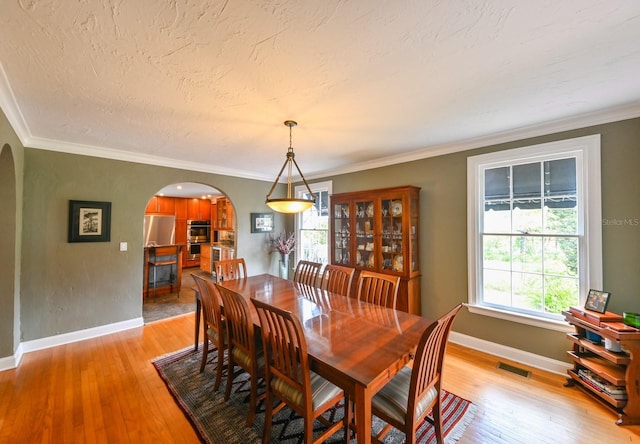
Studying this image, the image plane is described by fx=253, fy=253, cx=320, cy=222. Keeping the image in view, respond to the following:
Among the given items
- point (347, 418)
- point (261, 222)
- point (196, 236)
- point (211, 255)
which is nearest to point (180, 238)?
point (196, 236)

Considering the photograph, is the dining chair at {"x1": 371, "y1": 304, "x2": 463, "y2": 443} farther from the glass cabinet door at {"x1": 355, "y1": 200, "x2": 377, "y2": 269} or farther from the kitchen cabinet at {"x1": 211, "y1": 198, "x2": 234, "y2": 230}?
the kitchen cabinet at {"x1": 211, "y1": 198, "x2": 234, "y2": 230}

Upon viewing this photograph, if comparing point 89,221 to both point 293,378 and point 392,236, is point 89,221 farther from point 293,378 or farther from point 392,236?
point 392,236

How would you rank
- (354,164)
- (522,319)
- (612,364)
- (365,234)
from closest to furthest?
(612,364), (522,319), (365,234), (354,164)

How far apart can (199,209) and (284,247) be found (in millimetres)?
4793

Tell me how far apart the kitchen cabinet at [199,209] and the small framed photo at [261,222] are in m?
4.35

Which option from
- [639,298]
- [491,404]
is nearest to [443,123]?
[639,298]

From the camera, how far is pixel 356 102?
2.04 metres

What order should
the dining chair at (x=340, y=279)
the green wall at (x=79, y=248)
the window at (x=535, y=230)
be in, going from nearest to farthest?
the window at (x=535, y=230) → the dining chair at (x=340, y=279) → the green wall at (x=79, y=248)

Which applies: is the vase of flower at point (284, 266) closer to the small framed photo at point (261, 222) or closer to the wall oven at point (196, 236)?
the small framed photo at point (261, 222)

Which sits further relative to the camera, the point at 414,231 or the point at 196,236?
the point at 196,236

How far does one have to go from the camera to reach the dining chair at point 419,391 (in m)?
1.33

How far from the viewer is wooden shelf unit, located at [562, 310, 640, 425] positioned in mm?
1832

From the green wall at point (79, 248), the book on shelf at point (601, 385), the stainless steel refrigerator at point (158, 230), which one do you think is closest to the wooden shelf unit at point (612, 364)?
the book on shelf at point (601, 385)

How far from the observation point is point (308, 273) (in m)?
3.19
